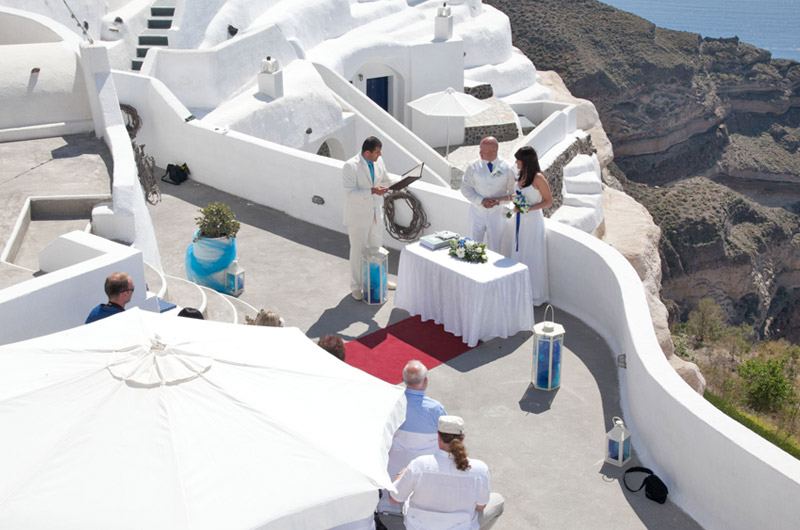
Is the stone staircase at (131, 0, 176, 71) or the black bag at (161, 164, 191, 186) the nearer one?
the black bag at (161, 164, 191, 186)

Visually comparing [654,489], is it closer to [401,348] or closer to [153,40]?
[401,348]

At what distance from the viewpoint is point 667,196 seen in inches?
1921

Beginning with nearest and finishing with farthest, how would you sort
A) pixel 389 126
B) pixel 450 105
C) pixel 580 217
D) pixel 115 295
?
pixel 115 295
pixel 450 105
pixel 389 126
pixel 580 217

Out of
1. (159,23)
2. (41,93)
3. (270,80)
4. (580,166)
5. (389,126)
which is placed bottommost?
(580,166)

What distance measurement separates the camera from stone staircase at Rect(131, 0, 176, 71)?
18625mm

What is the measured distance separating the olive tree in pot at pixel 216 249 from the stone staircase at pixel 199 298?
287 mm

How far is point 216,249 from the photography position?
962 centimetres

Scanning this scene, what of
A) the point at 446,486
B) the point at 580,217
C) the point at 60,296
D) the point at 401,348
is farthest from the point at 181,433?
the point at 580,217

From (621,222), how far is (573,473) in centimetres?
2276

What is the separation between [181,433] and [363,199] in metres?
5.07

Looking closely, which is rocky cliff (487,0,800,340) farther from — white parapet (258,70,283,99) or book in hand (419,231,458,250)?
book in hand (419,231,458,250)

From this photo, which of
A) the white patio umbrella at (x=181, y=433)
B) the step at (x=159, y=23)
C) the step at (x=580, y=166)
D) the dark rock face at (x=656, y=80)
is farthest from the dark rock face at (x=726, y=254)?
the white patio umbrella at (x=181, y=433)

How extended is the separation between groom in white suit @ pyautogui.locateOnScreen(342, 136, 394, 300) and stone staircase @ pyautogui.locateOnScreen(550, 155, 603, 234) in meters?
16.8

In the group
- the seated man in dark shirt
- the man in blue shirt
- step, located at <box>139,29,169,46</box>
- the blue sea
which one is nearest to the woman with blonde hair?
the man in blue shirt
